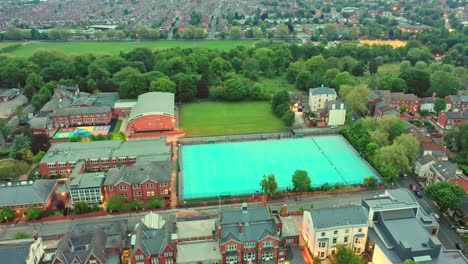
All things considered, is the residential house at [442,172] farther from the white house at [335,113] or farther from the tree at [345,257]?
the white house at [335,113]

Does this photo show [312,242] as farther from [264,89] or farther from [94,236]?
[264,89]

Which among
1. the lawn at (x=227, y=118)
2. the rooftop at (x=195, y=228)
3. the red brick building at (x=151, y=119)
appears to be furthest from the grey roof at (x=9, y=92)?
the rooftop at (x=195, y=228)

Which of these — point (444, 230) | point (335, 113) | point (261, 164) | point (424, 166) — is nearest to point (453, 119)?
point (335, 113)

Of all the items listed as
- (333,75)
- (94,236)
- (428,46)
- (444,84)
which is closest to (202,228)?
(94,236)

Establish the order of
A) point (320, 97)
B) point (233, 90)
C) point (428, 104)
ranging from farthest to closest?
point (233, 90), point (428, 104), point (320, 97)

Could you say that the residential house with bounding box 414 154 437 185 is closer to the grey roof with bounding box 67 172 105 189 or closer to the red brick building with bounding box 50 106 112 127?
the grey roof with bounding box 67 172 105 189

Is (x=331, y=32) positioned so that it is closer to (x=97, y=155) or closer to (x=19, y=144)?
(x=97, y=155)

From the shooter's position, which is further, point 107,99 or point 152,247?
Result: point 107,99
